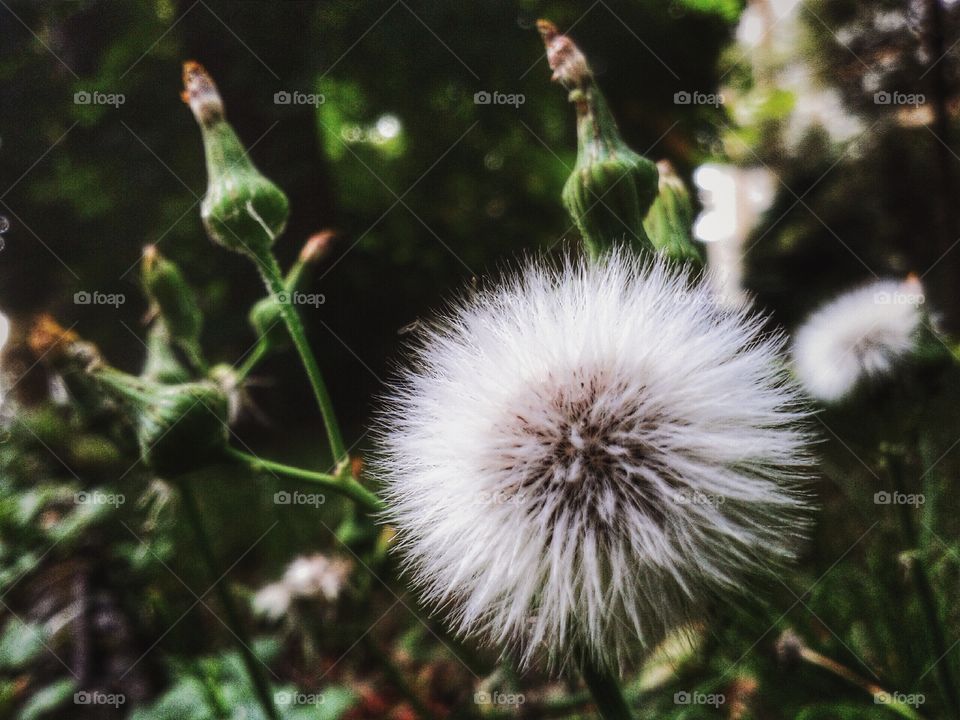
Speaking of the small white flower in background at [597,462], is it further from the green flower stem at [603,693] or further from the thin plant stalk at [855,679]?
the thin plant stalk at [855,679]

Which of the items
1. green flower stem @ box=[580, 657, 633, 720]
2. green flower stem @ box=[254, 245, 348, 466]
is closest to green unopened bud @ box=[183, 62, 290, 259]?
green flower stem @ box=[254, 245, 348, 466]

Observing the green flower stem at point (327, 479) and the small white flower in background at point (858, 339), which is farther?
the small white flower in background at point (858, 339)

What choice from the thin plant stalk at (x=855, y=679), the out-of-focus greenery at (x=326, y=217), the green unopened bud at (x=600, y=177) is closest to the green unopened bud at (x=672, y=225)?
the green unopened bud at (x=600, y=177)

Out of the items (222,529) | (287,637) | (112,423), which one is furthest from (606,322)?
(222,529)

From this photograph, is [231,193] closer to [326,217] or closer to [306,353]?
[306,353]

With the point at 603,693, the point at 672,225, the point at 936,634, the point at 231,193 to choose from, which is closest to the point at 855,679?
the point at 936,634

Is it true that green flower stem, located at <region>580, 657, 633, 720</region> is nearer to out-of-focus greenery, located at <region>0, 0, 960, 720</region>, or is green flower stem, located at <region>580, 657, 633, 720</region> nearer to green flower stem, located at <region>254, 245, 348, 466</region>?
green flower stem, located at <region>254, 245, 348, 466</region>
